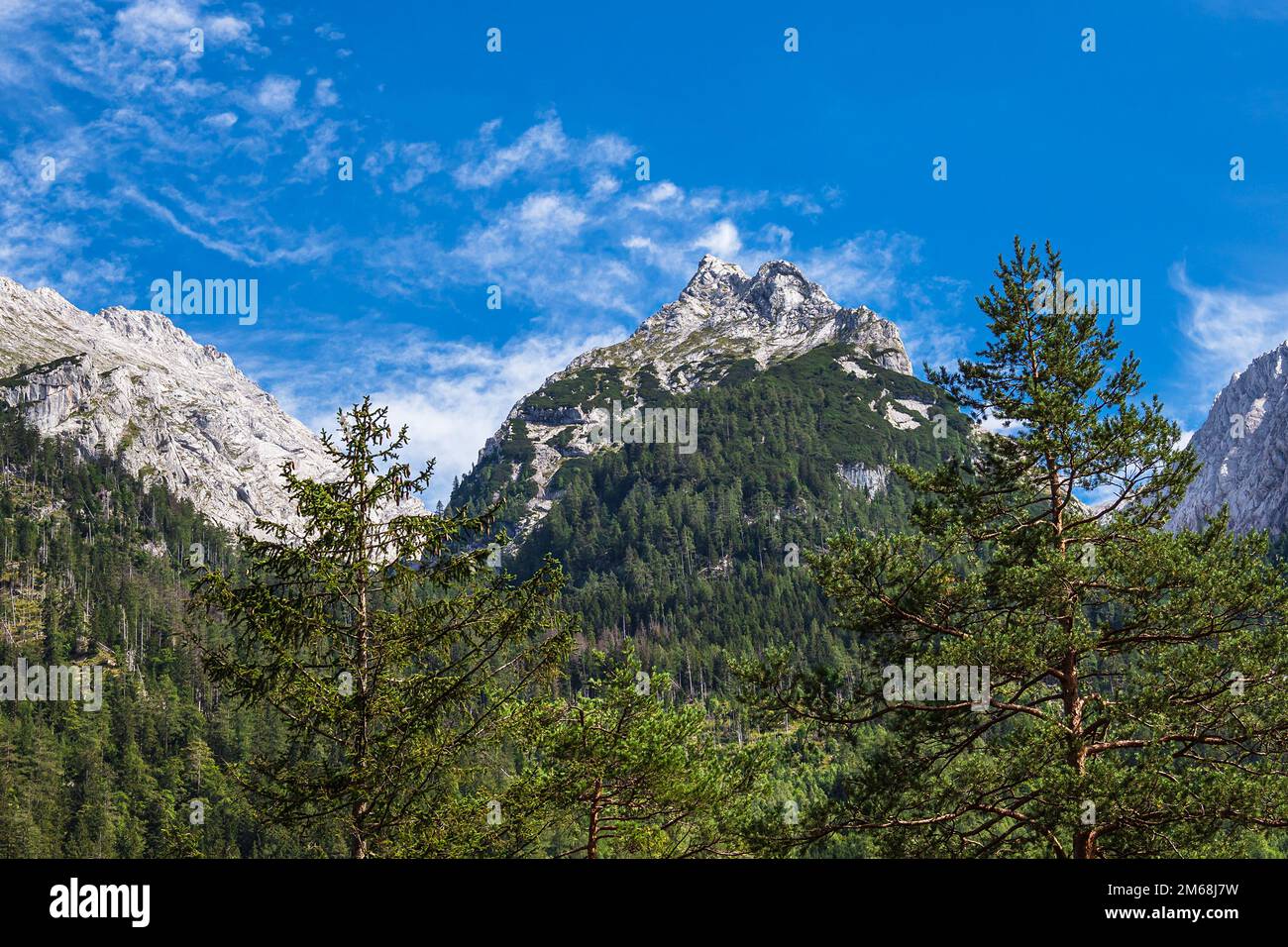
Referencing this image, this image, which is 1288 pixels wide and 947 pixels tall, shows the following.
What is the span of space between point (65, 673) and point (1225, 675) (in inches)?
7584

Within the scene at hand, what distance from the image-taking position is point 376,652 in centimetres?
1880

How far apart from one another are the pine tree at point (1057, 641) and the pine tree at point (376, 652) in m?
5.78

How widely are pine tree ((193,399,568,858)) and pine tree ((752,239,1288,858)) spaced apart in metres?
5.78

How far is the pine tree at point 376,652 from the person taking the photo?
57.9 ft

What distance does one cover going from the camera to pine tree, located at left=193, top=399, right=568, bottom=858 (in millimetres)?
17656

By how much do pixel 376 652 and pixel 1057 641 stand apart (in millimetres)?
13591

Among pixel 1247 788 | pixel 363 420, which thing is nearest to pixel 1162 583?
pixel 1247 788
